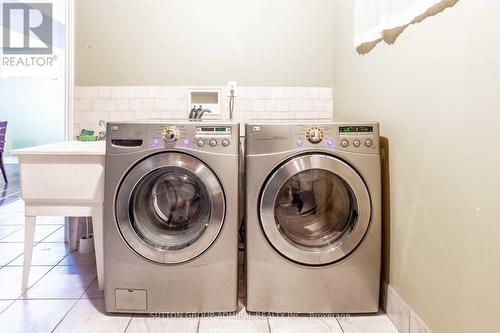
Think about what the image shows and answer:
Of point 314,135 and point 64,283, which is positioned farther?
point 64,283

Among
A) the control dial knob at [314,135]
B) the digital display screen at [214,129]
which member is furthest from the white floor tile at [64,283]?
the control dial knob at [314,135]

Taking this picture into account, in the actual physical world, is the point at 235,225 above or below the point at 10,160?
below

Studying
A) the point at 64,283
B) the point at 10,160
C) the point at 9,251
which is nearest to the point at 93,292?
the point at 64,283

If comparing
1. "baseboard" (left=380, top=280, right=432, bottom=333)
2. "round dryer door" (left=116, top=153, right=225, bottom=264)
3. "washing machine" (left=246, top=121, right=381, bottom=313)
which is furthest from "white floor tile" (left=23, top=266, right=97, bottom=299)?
"baseboard" (left=380, top=280, right=432, bottom=333)

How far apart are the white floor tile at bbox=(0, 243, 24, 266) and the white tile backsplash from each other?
955mm

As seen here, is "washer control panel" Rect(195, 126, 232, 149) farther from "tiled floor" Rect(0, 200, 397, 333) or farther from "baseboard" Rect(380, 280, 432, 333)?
"baseboard" Rect(380, 280, 432, 333)

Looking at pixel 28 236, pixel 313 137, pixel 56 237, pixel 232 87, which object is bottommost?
pixel 56 237

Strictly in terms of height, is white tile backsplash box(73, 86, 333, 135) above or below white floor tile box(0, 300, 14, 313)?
above

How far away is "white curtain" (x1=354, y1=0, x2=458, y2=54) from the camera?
1.41 metres

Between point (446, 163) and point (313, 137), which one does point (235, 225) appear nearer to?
point (313, 137)

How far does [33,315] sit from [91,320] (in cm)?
29

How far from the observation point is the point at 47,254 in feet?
8.74

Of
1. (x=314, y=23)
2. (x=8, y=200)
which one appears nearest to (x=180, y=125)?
(x=314, y=23)

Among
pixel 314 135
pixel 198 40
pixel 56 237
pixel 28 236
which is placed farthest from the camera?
pixel 56 237
